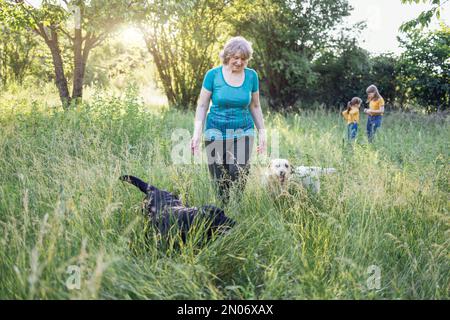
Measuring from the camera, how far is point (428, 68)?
12.9m

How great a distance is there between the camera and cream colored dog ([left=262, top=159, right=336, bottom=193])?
12.6ft

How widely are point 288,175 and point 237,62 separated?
1.39 m

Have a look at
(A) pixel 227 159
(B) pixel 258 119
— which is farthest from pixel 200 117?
(B) pixel 258 119

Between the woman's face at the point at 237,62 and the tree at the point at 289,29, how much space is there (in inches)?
407

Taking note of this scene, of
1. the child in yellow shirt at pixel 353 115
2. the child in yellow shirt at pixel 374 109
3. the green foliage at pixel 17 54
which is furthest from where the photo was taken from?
the green foliage at pixel 17 54

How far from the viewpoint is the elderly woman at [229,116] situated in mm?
3533

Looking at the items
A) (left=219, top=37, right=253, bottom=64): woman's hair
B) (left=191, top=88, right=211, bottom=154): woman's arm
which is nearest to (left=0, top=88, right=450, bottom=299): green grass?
(left=191, top=88, right=211, bottom=154): woman's arm

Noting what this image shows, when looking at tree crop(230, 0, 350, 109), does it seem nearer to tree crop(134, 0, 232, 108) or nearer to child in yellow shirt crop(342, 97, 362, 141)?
tree crop(134, 0, 232, 108)

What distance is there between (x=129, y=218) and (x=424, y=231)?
2.34 meters

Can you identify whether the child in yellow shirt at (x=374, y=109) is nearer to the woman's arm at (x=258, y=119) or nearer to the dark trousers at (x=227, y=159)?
the woman's arm at (x=258, y=119)

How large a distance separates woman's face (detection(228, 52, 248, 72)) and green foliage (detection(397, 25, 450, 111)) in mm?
10746

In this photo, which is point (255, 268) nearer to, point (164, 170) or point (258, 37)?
point (164, 170)

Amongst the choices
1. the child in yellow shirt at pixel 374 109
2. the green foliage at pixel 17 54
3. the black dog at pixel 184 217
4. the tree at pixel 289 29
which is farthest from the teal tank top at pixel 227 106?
the green foliage at pixel 17 54
